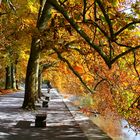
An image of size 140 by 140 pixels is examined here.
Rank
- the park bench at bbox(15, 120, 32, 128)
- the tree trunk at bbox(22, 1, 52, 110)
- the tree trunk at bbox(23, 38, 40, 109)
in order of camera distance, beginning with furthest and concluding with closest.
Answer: the tree trunk at bbox(23, 38, 40, 109) < the tree trunk at bbox(22, 1, 52, 110) < the park bench at bbox(15, 120, 32, 128)

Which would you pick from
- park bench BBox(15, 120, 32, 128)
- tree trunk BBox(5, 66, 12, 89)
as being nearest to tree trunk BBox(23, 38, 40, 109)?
park bench BBox(15, 120, 32, 128)

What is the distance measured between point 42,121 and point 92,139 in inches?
141

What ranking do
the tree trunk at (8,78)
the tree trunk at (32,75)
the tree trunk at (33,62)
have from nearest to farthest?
the tree trunk at (33,62), the tree trunk at (32,75), the tree trunk at (8,78)

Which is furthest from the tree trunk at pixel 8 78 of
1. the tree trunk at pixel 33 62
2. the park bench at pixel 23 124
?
the park bench at pixel 23 124

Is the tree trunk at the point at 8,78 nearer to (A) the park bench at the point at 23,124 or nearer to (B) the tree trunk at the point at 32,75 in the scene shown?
(B) the tree trunk at the point at 32,75

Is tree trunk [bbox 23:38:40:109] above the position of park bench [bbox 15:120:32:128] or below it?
above

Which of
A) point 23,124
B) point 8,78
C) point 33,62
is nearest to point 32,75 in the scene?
point 33,62

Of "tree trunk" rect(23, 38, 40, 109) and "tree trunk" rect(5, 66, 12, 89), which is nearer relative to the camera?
"tree trunk" rect(23, 38, 40, 109)

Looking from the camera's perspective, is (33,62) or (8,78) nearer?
(33,62)

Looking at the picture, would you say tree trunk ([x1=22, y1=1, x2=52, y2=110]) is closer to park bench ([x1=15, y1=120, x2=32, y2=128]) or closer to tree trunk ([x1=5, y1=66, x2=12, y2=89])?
park bench ([x1=15, y1=120, x2=32, y2=128])

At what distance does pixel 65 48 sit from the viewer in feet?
83.6

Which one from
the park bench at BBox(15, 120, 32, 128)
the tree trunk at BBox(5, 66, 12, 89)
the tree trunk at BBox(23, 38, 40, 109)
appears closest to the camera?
the park bench at BBox(15, 120, 32, 128)

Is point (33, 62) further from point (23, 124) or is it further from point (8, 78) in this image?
point (8, 78)

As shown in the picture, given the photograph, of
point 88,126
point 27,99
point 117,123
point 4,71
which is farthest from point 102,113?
point 4,71
